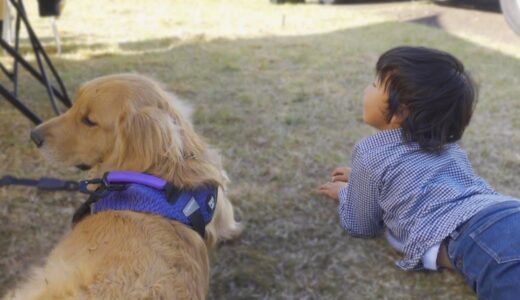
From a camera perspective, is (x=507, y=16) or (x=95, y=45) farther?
(x=507, y=16)

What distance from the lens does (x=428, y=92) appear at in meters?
2.23

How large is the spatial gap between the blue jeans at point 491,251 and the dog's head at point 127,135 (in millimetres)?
997

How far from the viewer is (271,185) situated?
3109 mm

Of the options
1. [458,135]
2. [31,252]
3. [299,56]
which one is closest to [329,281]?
[458,135]

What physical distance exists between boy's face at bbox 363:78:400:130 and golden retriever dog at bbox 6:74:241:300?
0.76 meters

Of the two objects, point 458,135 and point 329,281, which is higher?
point 458,135

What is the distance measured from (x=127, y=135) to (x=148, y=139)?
86 millimetres

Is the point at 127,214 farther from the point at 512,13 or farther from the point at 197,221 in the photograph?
the point at 512,13

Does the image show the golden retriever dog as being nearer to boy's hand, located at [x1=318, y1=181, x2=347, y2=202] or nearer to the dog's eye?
the dog's eye

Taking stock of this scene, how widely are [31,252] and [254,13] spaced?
6432mm

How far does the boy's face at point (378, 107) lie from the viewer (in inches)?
93.7

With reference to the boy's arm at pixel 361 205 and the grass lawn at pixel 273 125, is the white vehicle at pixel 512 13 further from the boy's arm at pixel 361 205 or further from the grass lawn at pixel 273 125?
the boy's arm at pixel 361 205

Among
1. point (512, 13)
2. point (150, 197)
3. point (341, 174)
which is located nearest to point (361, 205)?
point (341, 174)

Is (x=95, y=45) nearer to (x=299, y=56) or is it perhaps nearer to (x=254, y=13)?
(x=299, y=56)
